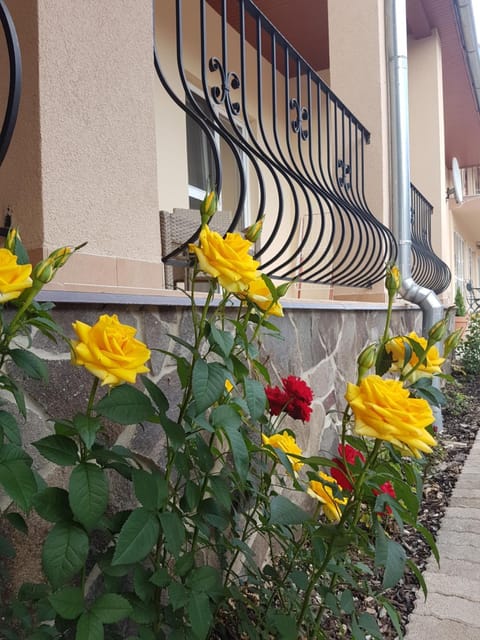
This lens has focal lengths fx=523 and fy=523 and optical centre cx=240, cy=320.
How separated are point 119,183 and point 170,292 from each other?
1.03ft

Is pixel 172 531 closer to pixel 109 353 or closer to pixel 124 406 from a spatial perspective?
pixel 124 406

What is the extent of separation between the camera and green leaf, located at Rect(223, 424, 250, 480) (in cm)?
89

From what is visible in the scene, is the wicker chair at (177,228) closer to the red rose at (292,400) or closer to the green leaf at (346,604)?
the red rose at (292,400)

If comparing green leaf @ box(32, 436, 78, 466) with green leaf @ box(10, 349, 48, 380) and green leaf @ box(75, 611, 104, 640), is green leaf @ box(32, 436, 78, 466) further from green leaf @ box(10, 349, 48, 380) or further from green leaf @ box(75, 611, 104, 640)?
green leaf @ box(75, 611, 104, 640)

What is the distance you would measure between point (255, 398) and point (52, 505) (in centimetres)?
38

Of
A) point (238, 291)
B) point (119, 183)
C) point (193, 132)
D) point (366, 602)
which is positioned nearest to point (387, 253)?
point (193, 132)

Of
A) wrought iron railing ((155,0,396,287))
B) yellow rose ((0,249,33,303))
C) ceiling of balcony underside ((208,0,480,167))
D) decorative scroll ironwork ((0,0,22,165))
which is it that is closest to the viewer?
yellow rose ((0,249,33,303))

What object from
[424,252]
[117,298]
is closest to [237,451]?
[117,298]

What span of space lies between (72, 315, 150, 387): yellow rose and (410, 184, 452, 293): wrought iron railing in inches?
154

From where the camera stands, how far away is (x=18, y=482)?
731 mm

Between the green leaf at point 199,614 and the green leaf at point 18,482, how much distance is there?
14.7 inches

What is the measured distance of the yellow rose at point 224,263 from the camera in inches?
34.7

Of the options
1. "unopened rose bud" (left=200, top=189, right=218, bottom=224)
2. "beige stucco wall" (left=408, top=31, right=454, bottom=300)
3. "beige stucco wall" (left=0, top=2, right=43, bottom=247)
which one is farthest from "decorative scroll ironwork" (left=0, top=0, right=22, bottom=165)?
"beige stucco wall" (left=408, top=31, right=454, bottom=300)

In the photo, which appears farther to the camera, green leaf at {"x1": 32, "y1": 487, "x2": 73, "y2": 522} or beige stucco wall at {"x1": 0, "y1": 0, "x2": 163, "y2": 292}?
beige stucco wall at {"x1": 0, "y1": 0, "x2": 163, "y2": 292}
